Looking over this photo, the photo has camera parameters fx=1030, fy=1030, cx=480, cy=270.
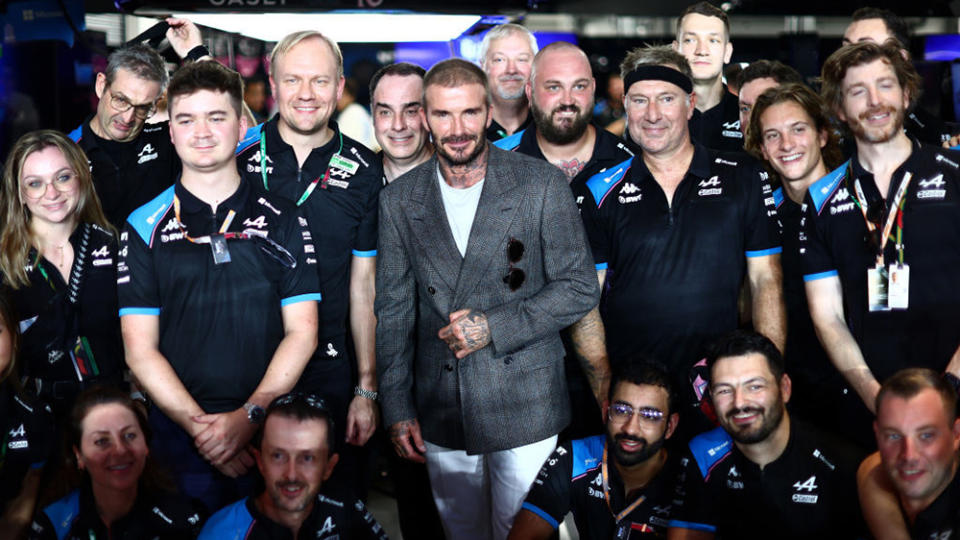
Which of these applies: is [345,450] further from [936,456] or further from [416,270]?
[936,456]

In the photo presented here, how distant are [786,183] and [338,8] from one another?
2421mm

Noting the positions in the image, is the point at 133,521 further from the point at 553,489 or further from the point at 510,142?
the point at 510,142

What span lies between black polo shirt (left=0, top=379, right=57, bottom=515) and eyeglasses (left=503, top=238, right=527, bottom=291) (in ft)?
5.97

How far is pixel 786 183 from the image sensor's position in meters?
4.37

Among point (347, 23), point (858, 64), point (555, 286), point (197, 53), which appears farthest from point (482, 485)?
point (347, 23)

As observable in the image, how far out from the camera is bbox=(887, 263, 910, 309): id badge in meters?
3.59

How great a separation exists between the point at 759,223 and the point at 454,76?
4.20 feet

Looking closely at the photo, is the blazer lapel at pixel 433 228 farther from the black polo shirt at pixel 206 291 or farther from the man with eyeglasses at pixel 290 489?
the man with eyeglasses at pixel 290 489

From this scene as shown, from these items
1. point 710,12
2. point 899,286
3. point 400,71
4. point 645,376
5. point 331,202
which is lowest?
point 645,376

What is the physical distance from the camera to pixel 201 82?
3.53 m

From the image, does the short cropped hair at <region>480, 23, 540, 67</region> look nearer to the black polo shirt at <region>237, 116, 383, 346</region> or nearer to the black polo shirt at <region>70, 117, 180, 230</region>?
the black polo shirt at <region>237, 116, 383, 346</region>

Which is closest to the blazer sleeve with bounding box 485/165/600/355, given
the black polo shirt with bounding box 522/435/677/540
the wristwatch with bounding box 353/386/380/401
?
the black polo shirt with bounding box 522/435/677/540

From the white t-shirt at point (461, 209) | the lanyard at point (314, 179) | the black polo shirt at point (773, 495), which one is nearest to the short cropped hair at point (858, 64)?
the black polo shirt at point (773, 495)

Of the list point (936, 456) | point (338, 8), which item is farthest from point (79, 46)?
point (936, 456)
